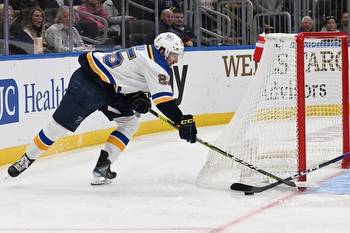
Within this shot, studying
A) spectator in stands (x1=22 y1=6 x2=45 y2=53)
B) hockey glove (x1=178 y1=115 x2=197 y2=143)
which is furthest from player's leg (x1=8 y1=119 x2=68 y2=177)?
spectator in stands (x1=22 y1=6 x2=45 y2=53)

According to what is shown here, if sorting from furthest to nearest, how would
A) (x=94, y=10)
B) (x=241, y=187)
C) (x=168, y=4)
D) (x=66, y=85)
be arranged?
(x=168, y=4)
(x=94, y=10)
(x=66, y=85)
(x=241, y=187)

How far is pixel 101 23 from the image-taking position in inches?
354

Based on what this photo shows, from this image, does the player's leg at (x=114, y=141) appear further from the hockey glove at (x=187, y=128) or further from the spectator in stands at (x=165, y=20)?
the spectator in stands at (x=165, y=20)

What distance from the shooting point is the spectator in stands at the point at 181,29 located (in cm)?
1019

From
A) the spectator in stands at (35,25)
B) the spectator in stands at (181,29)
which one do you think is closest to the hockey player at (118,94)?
the spectator in stands at (35,25)

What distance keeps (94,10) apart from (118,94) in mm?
3254

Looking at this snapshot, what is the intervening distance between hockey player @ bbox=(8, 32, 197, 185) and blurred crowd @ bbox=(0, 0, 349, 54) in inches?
62.8

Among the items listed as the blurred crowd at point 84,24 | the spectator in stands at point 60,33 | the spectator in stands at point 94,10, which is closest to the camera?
the blurred crowd at point 84,24

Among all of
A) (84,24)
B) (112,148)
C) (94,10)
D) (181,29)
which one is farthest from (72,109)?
(181,29)

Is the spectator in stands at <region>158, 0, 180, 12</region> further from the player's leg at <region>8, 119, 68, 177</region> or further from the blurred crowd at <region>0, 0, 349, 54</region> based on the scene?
the player's leg at <region>8, 119, 68, 177</region>

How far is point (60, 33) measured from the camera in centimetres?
815

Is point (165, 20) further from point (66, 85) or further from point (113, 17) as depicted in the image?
point (66, 85)

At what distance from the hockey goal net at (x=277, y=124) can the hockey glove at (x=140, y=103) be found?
0.54 metres

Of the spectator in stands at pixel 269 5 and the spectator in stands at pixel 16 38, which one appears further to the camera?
the spectator in stands at pixel 269 5
